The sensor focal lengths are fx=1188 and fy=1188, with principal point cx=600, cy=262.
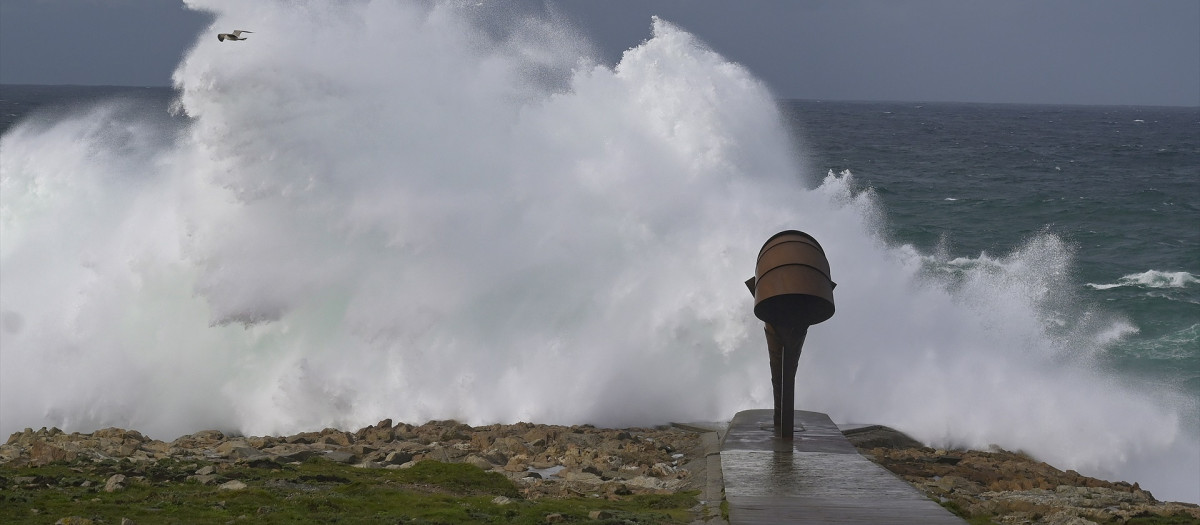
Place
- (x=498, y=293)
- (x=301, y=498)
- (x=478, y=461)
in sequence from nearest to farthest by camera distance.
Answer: (x=301, y=498)
(x=478, y=461)
(x=498, y=293)

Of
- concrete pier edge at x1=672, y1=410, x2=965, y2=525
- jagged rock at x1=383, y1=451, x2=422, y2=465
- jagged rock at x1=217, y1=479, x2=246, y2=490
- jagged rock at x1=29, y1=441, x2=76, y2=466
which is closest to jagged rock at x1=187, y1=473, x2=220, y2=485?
jagged rock at x1=217, y1=479, x2=246, y2=490

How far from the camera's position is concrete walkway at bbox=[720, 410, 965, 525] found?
1097 cm

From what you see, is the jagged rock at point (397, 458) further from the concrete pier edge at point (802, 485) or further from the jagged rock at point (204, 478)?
the concrete pier edge at point (802, 485)

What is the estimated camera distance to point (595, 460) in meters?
15.8

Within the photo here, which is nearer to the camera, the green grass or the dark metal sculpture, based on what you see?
the green grass

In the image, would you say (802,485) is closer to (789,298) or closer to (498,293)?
(789,298)

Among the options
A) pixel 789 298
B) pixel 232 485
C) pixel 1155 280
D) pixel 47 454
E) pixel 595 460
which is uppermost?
pixel 1155 280

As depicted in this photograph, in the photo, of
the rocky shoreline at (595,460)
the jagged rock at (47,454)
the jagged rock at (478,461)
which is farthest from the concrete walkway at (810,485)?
the jagged rock at (47,454)

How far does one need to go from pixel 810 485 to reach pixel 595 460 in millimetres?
4170

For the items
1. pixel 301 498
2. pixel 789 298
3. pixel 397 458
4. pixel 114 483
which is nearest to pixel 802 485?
pixel 789 298

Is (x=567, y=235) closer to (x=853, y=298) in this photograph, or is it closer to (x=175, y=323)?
(x=853, y=298)

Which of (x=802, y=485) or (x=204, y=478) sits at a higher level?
(x=802, y=485)

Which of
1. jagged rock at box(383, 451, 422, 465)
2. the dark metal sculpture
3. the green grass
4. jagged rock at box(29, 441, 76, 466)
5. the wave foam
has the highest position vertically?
the wave foam

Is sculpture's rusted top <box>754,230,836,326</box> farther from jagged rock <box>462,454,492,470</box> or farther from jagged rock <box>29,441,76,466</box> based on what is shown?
jagged rock <box>29,441,76,466</box>
